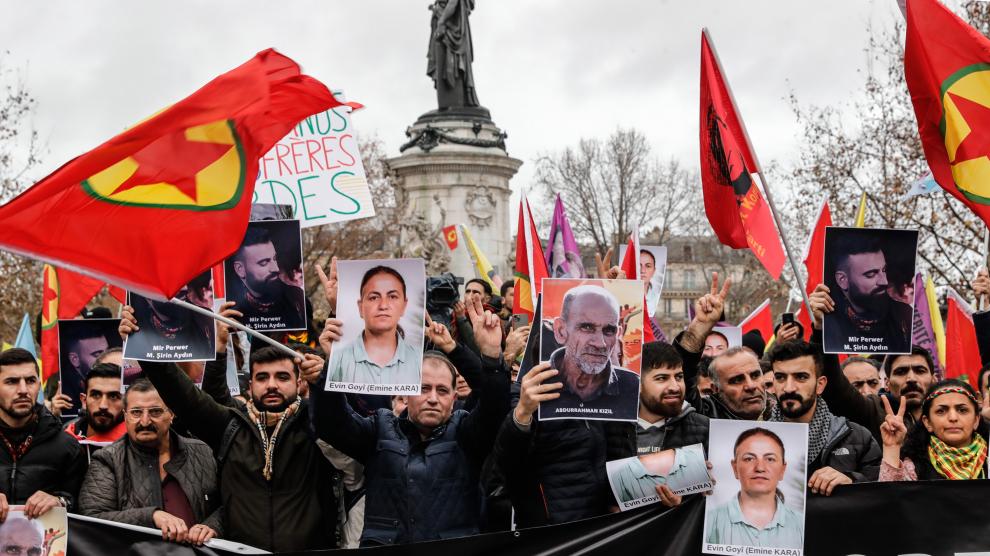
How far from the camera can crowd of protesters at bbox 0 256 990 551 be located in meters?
6.91

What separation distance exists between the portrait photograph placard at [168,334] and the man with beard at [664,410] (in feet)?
7.24

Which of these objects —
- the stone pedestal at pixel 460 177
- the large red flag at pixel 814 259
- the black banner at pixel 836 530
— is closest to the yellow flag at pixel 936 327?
the large red flag at pixel 814 259

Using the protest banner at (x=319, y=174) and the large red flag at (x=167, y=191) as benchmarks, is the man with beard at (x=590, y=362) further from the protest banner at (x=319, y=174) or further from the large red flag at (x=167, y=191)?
the protest banner at (x=319, y=174)

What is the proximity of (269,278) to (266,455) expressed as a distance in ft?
3.40

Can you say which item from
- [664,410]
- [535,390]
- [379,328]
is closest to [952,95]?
[664,410]

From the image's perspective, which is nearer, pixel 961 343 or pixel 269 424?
pixel 269 424

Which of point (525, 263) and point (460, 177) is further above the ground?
point (460, 177)

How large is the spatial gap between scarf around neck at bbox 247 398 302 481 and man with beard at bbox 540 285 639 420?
149cm

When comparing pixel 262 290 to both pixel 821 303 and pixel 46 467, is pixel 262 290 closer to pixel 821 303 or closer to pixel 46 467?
pixel 46 467

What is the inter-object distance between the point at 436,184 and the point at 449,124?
129 cm

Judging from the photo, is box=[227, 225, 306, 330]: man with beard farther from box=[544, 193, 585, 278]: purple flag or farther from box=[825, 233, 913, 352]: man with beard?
box=[544, 193, 585, 278]: purple flag

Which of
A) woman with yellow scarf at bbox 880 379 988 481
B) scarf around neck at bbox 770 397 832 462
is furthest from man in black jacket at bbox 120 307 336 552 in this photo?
woman with yellow scarf at bbox 880 379 988 481

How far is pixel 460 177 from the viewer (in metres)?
30.9

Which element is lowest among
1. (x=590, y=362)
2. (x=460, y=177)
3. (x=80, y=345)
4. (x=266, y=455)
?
(x=266, y=455)
